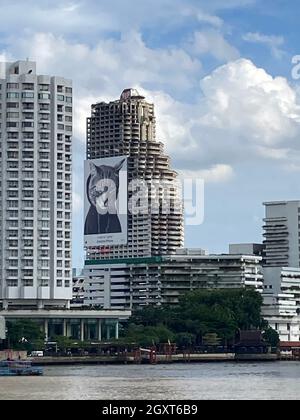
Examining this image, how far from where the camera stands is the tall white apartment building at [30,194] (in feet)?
419

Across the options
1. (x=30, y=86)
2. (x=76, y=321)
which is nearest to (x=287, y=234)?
(x=76, y=321)

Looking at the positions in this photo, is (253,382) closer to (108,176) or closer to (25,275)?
(25,275)

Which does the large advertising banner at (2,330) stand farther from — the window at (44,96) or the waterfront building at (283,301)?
the waterfront building at (283,301)

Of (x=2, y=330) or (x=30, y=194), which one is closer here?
(x=2, y=330)

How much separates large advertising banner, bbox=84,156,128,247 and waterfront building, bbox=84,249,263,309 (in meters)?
3.92

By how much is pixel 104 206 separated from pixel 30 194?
5025 centimetres

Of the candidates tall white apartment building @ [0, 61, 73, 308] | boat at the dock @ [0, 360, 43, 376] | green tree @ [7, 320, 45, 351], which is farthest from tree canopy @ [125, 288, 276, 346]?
boat at the dock @ [0, 360, 43, 376]

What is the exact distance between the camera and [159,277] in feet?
559

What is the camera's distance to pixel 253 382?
2763 inches

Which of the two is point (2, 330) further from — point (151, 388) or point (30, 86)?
point (151, 388)

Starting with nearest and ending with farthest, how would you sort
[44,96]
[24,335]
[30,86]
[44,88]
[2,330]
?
[2,330], [24,335], [30,86], [44,96], [44,88]

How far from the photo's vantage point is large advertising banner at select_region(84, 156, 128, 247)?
17662cm

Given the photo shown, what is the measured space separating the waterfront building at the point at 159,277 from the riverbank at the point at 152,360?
3682cm

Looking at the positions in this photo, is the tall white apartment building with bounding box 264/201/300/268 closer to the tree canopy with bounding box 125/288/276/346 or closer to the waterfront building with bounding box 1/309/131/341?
the tree canopy with bounding box 125/288/276/346
